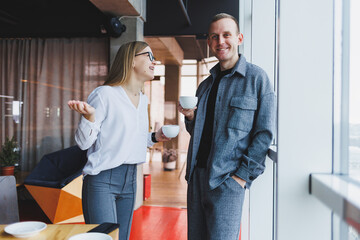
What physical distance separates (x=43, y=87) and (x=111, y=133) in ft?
13.0

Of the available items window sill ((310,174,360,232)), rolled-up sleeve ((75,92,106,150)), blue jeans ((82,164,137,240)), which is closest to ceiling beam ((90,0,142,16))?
rolled-up sleeve ((75,92,106,150))

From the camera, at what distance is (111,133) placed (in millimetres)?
1802

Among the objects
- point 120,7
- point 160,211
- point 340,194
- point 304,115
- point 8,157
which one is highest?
point 120,7

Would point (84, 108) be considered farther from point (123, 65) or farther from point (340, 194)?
point (340, 194)

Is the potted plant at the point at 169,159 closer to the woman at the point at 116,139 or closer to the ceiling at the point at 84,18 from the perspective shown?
the ceiling at the point at 84,18

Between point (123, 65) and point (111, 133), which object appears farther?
point (123, 65)

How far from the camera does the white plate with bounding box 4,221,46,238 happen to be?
3.92ft

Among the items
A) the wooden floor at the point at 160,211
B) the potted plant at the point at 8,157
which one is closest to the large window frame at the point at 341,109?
the wooden floor at the point at 160,211

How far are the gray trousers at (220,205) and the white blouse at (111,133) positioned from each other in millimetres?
408

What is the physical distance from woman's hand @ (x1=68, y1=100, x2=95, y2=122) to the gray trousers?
0.68m

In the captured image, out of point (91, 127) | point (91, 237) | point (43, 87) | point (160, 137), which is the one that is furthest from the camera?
point (43, 87)

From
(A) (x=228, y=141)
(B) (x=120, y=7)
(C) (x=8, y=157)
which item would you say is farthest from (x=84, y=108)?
(C) (x=8, y=157)

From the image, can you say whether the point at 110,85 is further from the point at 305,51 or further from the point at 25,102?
the point at 25,102

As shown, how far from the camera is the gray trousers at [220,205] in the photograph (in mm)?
1650
